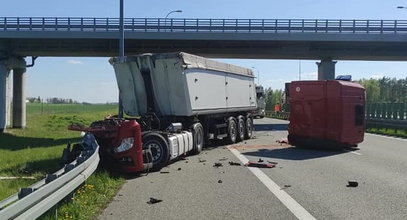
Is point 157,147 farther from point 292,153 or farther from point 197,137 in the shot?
point 292,153

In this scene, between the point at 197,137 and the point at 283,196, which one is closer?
the point at 283,196

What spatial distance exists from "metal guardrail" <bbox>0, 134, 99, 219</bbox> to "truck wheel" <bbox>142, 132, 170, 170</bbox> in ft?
14.2

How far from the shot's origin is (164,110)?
657 inches

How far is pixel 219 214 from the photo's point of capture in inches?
299

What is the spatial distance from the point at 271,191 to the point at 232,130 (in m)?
11.9

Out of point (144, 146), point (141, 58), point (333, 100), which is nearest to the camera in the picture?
point (144, 146)

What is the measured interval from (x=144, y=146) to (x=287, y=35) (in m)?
28.0

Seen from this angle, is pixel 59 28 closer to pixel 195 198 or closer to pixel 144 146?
pixel 144 146

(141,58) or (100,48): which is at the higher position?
(100,48)

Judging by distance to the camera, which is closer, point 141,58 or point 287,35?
point 141,58

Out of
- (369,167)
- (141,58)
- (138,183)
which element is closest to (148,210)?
(138,183)

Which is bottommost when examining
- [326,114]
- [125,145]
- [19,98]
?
[125,145]

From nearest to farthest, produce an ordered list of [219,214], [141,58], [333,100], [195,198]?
[219,214] < [195,198] < [141,58] < [333,100]

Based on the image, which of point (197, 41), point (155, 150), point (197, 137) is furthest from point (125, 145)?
point (197, 41)
